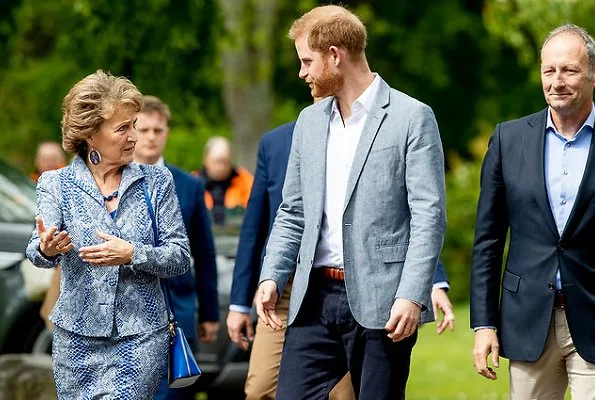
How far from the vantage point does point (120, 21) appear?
1390 cm

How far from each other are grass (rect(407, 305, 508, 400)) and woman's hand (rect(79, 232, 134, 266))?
652 cm

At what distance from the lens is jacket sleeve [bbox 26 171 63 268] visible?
591 centimetres

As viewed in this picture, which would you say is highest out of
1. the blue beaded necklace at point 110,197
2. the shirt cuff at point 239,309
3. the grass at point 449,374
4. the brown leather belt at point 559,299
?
the blue beaded necklace at point 110,197

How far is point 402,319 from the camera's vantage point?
5.78 meters

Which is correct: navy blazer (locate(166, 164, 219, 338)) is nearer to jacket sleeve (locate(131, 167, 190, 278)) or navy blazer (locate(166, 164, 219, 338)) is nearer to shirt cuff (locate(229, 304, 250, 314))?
shirt cuff (locate(229, 304, 250, 314))

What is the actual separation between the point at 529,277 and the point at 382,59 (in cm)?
2150

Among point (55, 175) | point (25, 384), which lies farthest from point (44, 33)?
point (55, 175)

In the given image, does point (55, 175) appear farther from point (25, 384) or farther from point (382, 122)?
point (25, 384)

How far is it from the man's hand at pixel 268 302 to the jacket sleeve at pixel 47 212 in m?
0.86

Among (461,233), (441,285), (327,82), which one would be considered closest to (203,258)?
(441,285)

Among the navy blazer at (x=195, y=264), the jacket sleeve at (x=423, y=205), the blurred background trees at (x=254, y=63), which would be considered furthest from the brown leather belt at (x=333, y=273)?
the blurred background trees at (x=254, y=63)

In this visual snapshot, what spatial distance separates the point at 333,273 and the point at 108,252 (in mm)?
955

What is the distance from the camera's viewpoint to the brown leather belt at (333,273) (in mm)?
6082

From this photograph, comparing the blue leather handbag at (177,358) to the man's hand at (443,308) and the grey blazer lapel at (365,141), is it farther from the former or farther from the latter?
the man's hand at (443,308)
